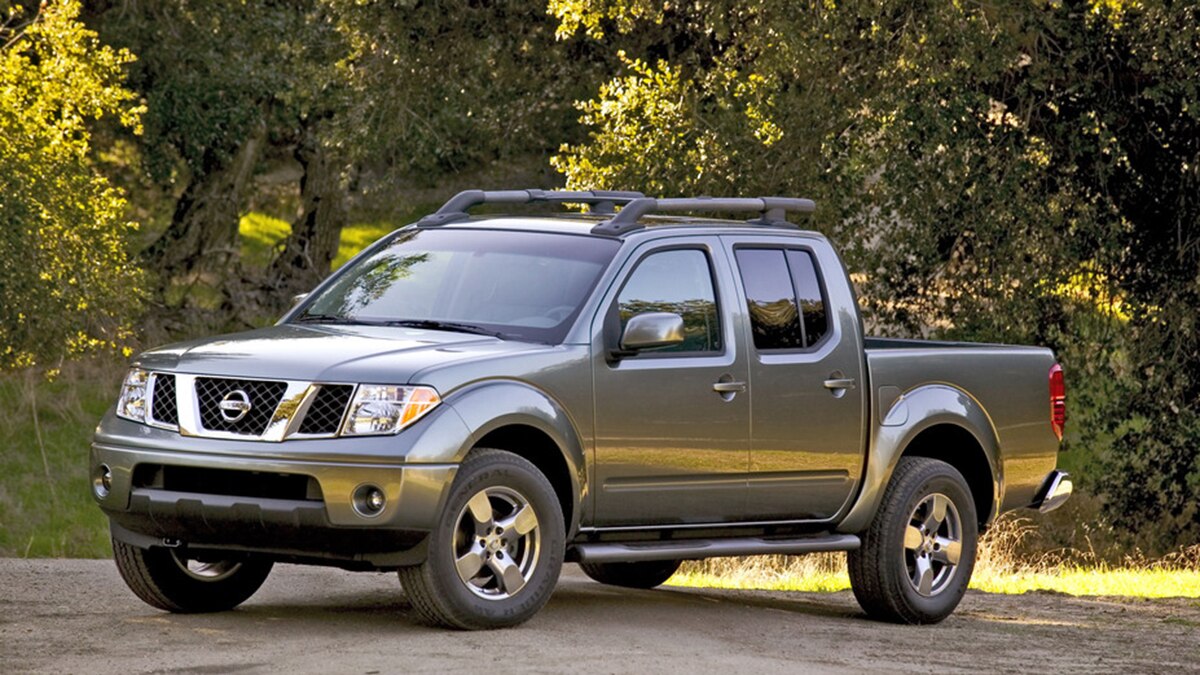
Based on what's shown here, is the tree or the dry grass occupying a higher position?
the tree

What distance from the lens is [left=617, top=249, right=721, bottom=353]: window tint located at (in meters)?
9.51

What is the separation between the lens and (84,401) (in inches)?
1207

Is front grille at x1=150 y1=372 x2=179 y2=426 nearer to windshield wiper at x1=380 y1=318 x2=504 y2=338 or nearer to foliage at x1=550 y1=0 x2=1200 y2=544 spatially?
windshield wiper at x1=380 y1=318 x2=504 y2=338

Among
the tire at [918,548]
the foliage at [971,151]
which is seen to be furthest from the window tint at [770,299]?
the foliage at [971,151]

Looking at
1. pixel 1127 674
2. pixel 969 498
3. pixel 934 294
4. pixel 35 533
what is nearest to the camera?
pixel 1127 674

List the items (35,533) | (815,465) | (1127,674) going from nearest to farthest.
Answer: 1. (1127,674)
2. (815,465)
3. (35,533)

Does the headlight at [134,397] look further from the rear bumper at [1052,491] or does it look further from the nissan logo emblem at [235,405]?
the rear bumper at [1052,491]

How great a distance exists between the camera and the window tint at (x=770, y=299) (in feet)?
33.0

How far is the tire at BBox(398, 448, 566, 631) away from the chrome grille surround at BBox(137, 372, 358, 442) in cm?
58

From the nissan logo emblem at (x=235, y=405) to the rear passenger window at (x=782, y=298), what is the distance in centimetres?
260

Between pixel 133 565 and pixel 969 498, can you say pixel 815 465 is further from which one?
pixel 133 565

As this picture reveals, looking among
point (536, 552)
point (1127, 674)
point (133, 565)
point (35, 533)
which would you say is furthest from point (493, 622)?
point (35, 533)

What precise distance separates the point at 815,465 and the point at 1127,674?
6.17 feet

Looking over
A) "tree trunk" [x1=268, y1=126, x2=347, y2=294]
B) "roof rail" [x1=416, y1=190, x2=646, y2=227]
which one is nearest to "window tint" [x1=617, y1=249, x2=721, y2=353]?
"roof rail" [x1=416, y1=190, x2=646, y2=227]
